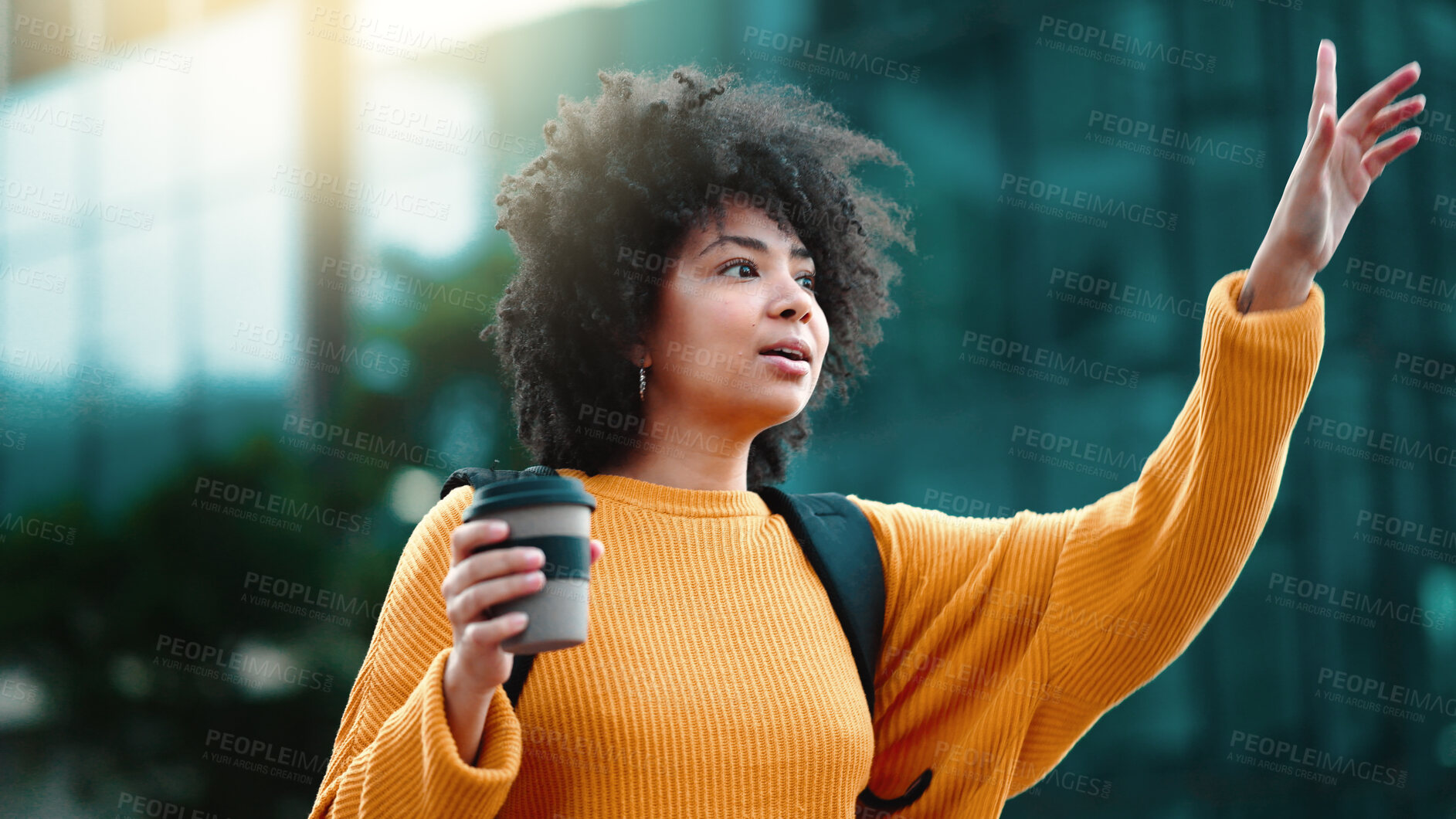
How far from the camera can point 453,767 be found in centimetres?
169

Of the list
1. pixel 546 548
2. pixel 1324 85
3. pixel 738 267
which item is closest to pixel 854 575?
pixel 738 267

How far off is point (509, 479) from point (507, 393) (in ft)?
13.3

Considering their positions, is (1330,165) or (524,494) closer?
(524,494)

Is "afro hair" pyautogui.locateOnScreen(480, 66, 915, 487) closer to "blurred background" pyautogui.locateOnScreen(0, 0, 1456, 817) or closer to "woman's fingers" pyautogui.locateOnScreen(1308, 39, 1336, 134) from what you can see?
"woman's fingers" pyautogui.locateOnScreen(1308, 39, 1336, 134)

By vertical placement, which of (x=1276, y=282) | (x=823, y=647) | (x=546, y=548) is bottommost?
(x=823, y=647)

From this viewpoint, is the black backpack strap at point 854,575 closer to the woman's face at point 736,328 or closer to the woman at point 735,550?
the woman at point 735,550

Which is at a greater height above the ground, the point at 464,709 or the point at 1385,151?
the point at 1385,151

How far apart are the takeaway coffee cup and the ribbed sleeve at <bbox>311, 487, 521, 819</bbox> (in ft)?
0.66

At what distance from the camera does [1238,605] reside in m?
7.86

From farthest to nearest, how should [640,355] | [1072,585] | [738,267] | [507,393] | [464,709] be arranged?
[507,393]
[640,355]
[738,267]
[1072,585]
[464,709]

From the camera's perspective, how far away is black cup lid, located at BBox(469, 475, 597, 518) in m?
1.59

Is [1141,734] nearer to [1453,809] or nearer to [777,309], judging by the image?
[1453,809]

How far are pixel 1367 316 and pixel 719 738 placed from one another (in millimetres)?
7272

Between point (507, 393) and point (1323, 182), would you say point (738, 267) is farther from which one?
point (507, 393)
